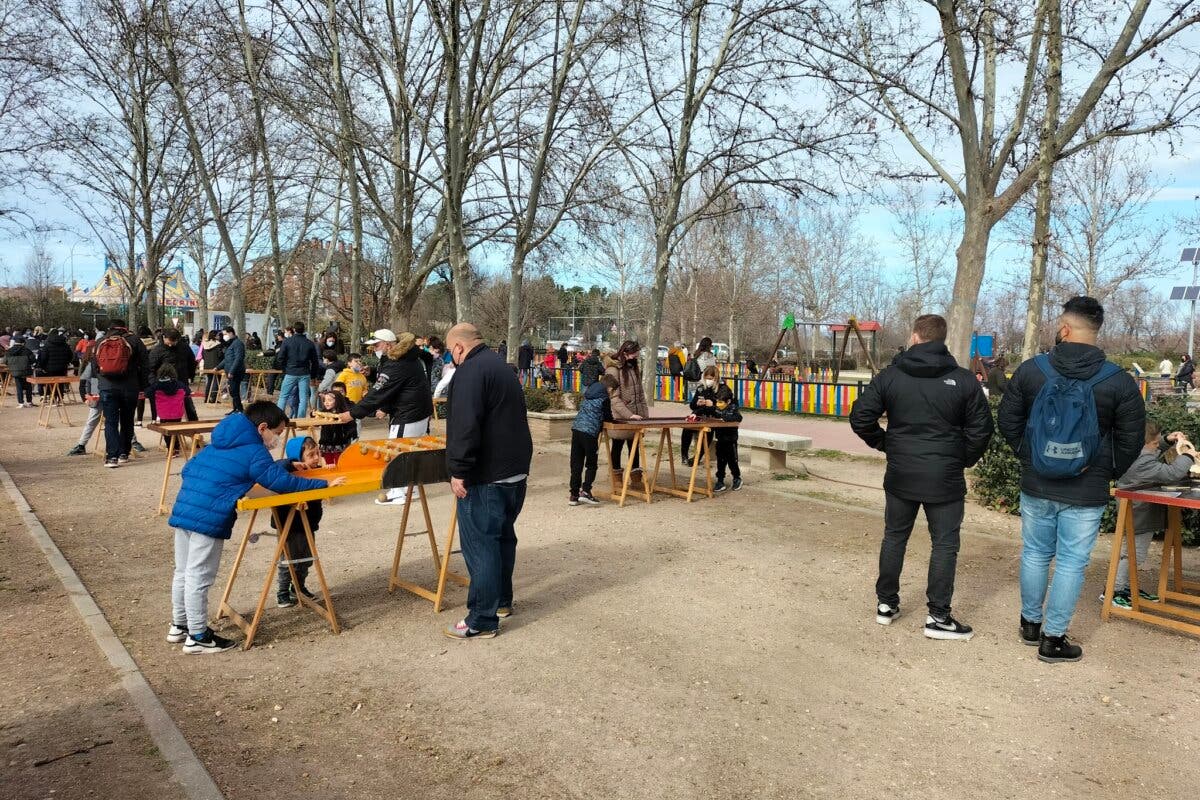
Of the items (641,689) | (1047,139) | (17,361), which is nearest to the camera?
(641,689)

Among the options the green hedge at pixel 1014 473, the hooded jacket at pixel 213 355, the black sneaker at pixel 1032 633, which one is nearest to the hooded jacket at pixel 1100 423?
the black sneaker at pixel 1032 633

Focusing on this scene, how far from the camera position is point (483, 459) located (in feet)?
15.1

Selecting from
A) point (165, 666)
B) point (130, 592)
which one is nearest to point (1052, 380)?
point (165, 666)

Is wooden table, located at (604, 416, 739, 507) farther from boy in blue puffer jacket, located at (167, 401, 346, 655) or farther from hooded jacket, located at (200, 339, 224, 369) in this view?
hooded jacket, located at (200, 339, 224, 369)

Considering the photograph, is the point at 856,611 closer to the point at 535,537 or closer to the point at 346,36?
the point at 535,537

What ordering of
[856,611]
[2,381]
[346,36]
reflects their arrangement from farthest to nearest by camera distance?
[2,381], [346,36], [856,611]

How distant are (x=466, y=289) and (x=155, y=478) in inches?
186

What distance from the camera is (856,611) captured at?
17.5 feet

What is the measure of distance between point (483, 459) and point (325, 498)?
1258 millimetres

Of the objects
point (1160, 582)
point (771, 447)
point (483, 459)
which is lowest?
point (1160, 582)

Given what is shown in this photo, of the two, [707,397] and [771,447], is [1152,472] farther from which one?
[771,447]

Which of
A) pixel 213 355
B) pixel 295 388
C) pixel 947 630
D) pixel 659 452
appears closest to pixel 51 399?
pixel 213 355

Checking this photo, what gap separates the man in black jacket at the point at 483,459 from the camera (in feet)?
14.8

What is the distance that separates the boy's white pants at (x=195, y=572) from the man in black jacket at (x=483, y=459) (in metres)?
1.30
